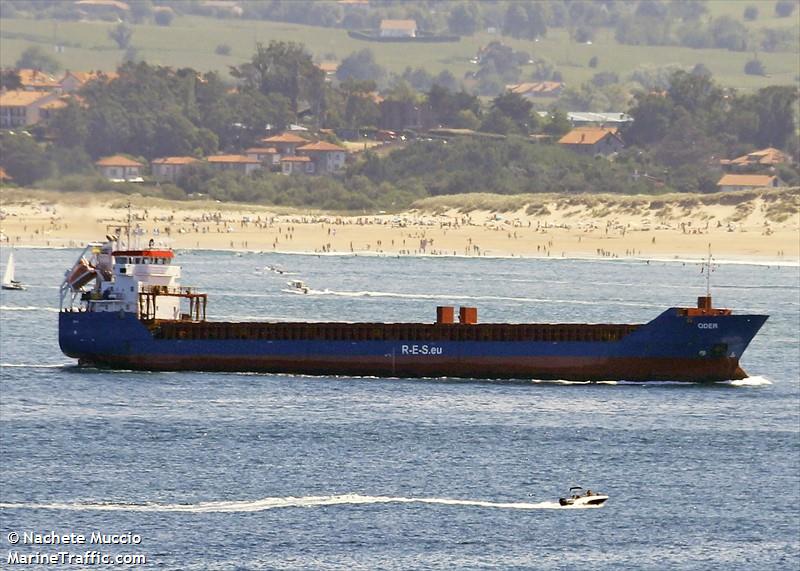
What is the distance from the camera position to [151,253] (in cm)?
11012

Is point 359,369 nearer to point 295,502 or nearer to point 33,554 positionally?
point 295,502

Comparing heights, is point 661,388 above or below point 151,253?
below

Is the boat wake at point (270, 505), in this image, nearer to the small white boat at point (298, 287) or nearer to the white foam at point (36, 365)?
the white foam at point (36, 365)

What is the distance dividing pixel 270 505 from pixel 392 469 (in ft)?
28.0

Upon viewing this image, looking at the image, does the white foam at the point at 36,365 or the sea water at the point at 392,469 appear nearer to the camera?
the sea water at the point at 392,469

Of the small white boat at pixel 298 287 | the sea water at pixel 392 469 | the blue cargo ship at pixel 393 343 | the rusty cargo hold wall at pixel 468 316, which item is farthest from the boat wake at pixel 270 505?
the small white boat at pixel 298 287

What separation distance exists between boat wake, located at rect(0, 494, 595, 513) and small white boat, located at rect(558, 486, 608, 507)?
0.57 feet

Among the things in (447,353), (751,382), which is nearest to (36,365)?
(447,353)

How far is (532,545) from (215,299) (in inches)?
3539

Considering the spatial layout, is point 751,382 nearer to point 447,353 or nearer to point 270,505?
point 447,353

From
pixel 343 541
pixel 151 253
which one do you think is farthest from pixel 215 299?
pixel 343 541

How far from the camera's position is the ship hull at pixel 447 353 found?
103938 mm

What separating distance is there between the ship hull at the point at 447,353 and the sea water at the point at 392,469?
36.4 inches

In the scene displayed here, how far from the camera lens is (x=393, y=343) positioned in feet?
348
